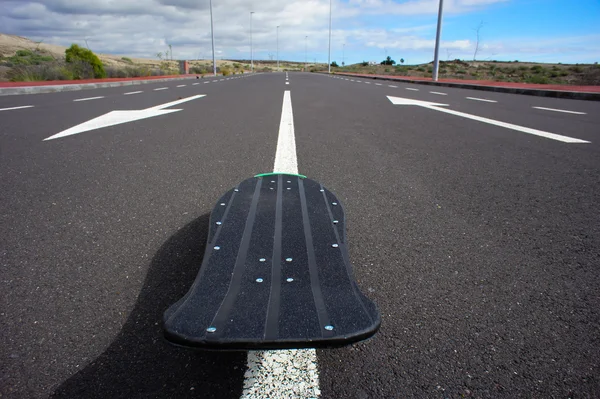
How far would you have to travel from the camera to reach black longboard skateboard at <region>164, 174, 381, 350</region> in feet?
3.35

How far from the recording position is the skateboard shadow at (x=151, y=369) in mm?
1097

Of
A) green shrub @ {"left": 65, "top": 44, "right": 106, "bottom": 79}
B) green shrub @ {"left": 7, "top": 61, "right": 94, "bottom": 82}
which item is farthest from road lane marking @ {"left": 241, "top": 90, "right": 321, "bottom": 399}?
green shrub @ {"left": 65, "top": 44, "right": 106, "bottom": 79}

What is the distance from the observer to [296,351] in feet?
4.17

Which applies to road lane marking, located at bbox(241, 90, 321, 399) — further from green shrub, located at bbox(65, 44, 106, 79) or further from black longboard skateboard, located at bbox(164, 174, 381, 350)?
green shrub, located at bbox(65, 44, 106, 79)

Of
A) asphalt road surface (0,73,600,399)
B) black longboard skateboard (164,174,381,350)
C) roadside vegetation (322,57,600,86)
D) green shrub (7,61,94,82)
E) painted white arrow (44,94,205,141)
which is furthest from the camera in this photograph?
roadside vegetation (322,57,600,86)

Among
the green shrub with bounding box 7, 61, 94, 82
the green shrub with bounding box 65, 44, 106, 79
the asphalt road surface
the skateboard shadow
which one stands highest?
the green shrub with bounding box 65, 44, 106, 79

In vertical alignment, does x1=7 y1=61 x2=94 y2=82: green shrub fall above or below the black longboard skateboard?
above

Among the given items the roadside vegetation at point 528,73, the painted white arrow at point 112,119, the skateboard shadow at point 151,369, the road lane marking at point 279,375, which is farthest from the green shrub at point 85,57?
the roadside vegetation at point 528,73

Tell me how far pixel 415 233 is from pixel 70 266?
177 centimetres

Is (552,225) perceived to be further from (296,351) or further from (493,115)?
(493,115)

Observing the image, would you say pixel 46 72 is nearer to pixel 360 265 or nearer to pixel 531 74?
pixel 360 265

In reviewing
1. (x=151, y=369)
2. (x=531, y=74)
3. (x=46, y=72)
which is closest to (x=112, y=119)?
(x=151, y=369)

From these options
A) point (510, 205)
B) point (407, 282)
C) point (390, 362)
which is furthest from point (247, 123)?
point (390, 362)

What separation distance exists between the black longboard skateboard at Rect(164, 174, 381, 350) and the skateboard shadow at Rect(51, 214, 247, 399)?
0.19 metres
